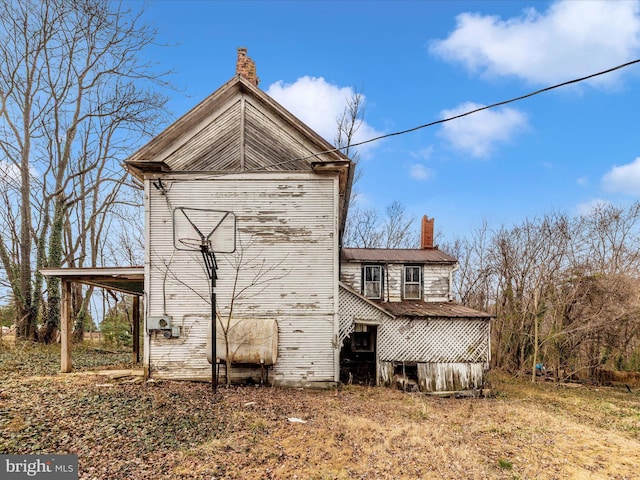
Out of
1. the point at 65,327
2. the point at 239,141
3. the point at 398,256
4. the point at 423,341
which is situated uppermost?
the point at 239,141

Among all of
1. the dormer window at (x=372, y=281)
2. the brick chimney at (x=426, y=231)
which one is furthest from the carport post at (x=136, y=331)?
the brick chimney at (x=426, y=231)

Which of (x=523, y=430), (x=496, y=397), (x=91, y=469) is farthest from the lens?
(x=496, y=397)

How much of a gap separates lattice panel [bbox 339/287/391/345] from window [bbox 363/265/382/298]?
94.8 inches

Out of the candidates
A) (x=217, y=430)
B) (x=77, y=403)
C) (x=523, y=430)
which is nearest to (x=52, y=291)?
(x=77, y=403)

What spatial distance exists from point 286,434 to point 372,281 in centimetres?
944

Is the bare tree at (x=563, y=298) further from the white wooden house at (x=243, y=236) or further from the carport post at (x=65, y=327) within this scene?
the carport post at (x=65, y=327)

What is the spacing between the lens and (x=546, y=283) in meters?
17.0

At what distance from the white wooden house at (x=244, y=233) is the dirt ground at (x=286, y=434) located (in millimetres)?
1030

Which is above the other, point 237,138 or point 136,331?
point 237,138

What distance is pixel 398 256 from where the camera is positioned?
1529 cm

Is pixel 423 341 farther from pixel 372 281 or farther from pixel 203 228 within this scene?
pixel 203 228

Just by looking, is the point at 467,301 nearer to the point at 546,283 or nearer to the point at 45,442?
the point at 546,283

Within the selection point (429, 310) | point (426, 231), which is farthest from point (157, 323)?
point (426, 231)

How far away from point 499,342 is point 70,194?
2246 cm
